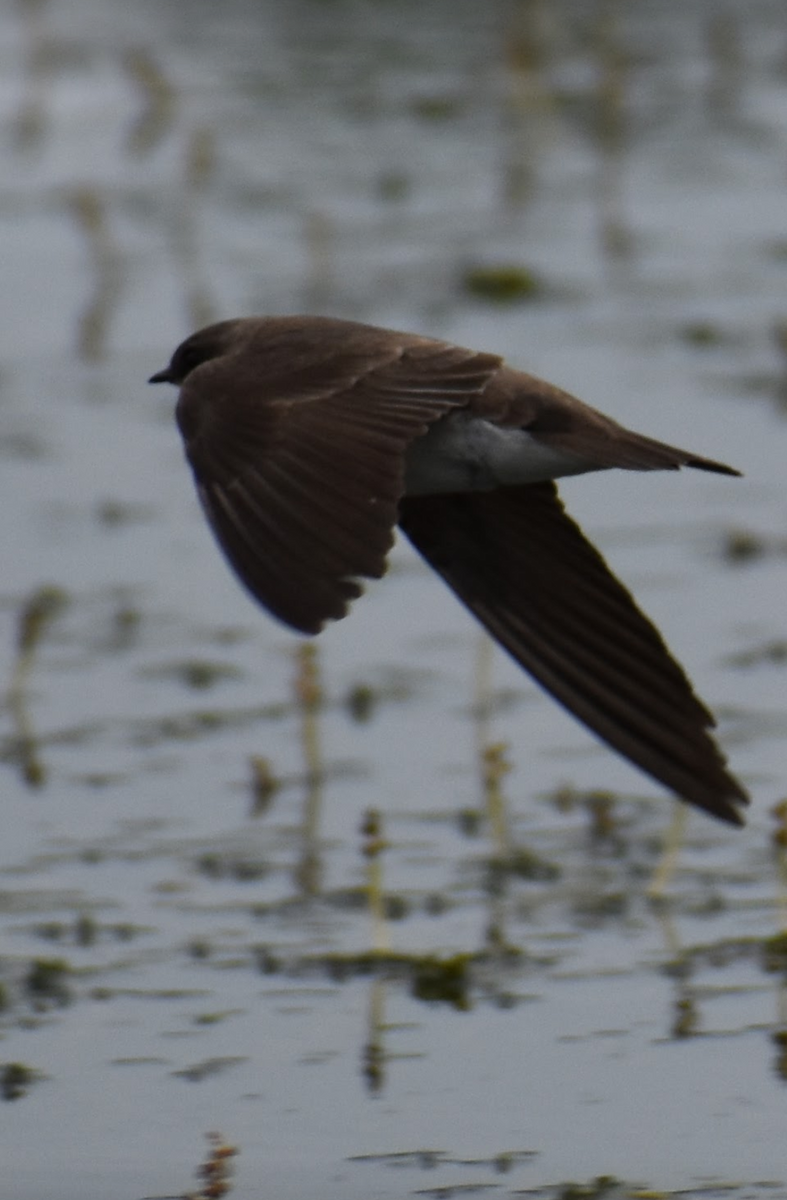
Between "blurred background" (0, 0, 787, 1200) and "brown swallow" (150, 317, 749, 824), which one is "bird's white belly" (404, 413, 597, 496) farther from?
"blurred background" (0, 0, 787, 1200)

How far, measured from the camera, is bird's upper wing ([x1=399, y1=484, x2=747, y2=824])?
4.46 meters

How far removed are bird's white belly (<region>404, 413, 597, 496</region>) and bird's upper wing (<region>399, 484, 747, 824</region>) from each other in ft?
0.58

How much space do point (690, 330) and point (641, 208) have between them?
1.49 metres

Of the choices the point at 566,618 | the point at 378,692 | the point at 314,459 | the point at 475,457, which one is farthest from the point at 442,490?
the point at 378,692

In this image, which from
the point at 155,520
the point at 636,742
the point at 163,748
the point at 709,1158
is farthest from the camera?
the point at 155,520

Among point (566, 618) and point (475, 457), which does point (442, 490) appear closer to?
point (475, 457)

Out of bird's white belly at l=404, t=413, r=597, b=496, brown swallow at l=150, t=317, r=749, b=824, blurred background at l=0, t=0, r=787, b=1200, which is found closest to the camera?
brown swallow at l=150, t=317, r=749, b=824

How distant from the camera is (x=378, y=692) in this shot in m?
6.17

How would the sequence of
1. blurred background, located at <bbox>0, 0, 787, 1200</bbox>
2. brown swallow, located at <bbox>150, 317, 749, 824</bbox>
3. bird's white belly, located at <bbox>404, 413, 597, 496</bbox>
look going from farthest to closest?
bird's white belly, located at <bbox>404, 413, 597, 496</bbox>, blurred background, located at <bbox>0, 0, 787, 1200</bbox>, brown swallow, located at <bbox>150, 317, 749, 824</bbox>

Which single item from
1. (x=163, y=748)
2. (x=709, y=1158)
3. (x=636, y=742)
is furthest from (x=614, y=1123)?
(x=163, y=748)

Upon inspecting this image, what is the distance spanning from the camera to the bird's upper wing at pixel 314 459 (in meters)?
3.90

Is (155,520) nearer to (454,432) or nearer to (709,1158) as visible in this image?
(454,432)

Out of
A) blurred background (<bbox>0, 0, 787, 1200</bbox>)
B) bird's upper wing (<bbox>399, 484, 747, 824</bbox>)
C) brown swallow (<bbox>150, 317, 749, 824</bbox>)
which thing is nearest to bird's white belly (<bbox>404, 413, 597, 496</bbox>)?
brown swallow (<bbox>150, 317, 749, 824</bbox>)

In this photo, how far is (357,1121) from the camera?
4297 millimetres
